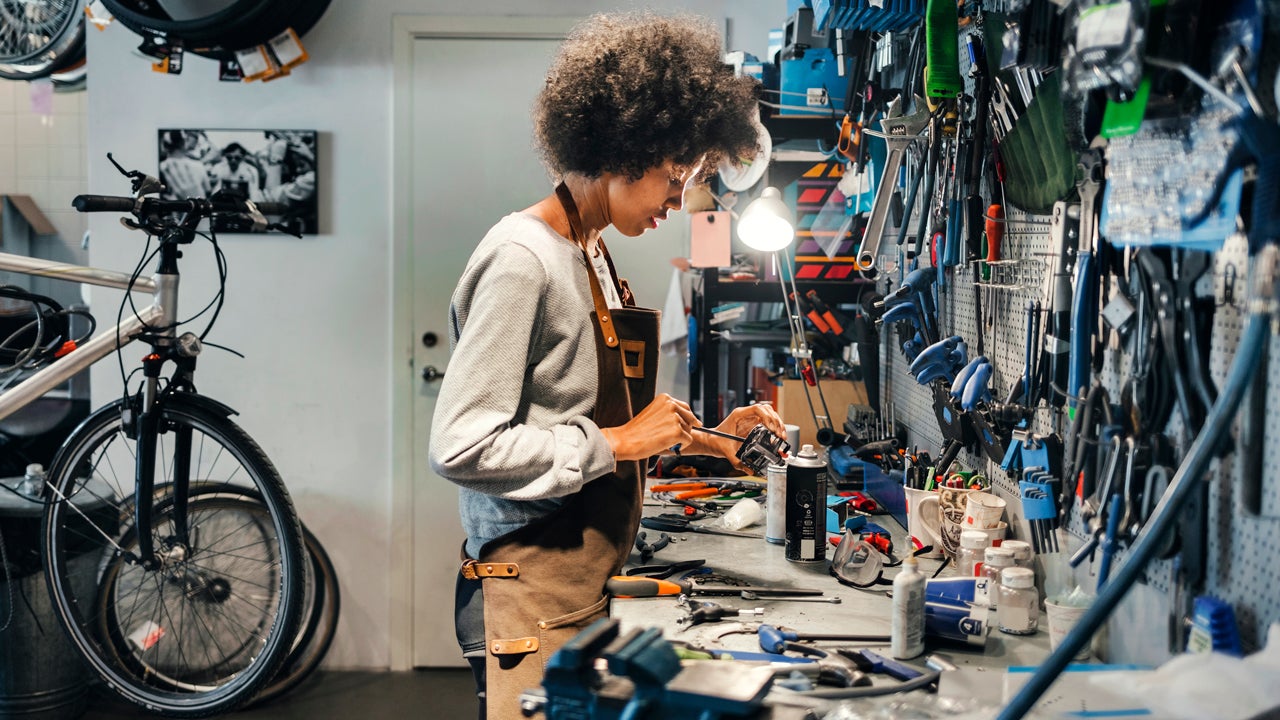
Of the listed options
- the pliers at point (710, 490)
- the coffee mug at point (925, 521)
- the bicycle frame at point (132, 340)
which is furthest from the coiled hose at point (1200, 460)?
the bicycle frame at point (132, 340)

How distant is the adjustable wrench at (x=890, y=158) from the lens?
199 centimetres

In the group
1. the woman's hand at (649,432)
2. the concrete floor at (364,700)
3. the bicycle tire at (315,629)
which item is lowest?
the concrete floor at (364,700)

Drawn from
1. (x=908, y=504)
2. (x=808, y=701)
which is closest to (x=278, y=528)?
(x=908, y=504)

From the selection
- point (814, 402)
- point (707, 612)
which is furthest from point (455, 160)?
point (707, 612)

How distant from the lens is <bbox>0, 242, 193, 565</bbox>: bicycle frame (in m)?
2.41

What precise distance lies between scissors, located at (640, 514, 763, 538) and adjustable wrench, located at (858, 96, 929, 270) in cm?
67

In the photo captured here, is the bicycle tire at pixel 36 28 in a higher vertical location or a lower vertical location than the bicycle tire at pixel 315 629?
higher

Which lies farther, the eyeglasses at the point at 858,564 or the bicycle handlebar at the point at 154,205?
the bicycle handlebar at the point at 154,205

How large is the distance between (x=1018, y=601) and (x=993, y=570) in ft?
0.27

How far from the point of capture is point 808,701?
1212 mm

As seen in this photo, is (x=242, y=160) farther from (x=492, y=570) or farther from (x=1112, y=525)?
(x=1112, y=525)

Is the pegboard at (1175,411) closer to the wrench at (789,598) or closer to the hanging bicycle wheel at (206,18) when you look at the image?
the wrench at (789,598)

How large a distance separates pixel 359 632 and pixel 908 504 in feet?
7.76

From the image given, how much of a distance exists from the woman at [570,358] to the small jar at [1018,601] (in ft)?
1.70
